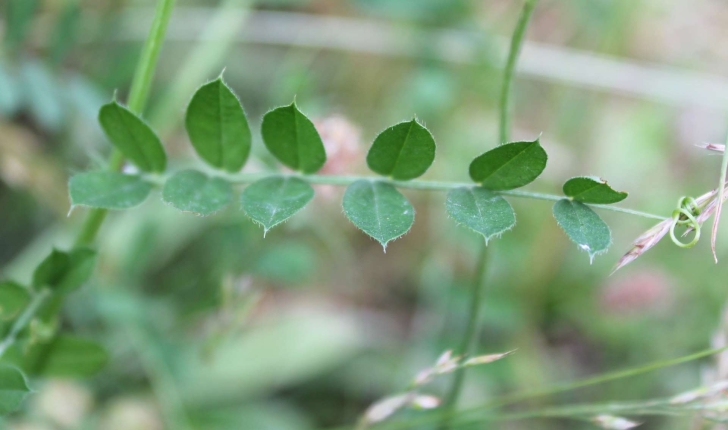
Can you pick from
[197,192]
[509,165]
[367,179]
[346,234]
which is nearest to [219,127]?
[197,192]

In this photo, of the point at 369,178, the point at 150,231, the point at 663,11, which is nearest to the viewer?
the point at 369,178

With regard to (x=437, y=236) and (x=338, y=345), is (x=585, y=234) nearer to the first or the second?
(x=338, y=345)

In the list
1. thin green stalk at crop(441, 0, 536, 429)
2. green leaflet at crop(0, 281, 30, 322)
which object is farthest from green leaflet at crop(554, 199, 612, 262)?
A: green leaflet at crop(0, 281, 30, 322)

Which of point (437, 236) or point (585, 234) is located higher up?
point (437, 236)

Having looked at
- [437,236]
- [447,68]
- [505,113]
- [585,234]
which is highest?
[447,68]

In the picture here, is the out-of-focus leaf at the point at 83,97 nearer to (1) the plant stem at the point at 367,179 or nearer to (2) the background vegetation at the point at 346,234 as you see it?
(2) the background vegetation at the point at 346,234

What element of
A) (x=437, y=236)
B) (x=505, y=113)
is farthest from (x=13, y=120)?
(x=505, y=113)

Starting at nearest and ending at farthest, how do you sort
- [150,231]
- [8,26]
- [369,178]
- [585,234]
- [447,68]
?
[585,234] < [369,178] < [8,26] < [150,231] < [447,68]
